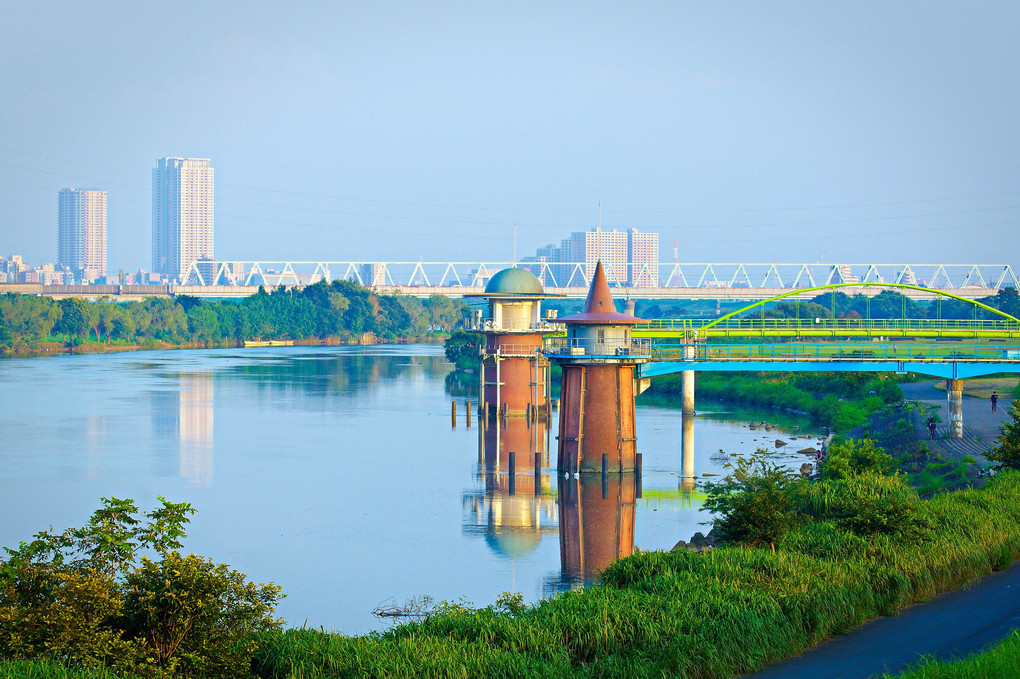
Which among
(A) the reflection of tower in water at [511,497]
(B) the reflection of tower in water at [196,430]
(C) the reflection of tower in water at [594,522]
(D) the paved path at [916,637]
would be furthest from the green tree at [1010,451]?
(B) the reflection of tower in water at [196,430]

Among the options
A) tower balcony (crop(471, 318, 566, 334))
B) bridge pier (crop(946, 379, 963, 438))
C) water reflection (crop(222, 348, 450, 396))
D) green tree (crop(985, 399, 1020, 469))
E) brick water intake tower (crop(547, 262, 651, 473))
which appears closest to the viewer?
green tree (crop(985, 399, 1020, 469))

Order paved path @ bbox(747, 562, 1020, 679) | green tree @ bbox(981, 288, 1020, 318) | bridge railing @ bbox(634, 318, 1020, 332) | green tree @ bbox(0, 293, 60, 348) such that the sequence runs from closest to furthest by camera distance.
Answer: paved path @ bbox(747, 562, 1020, 679) → bridge railing @ bbox(634, 318, 1020, 332) → green tree @ bbox(981, 288, 1020, 318) → green tree @ bbox(0, 293, 60, 348)

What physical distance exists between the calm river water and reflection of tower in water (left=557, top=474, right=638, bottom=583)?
0.08m

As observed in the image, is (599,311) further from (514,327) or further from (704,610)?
(704,610)

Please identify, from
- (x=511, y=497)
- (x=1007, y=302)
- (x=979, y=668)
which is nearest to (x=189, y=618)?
(x=979, y=668)

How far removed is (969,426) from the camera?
40.8m

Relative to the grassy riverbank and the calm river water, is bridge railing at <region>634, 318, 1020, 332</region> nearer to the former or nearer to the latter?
the calm river water

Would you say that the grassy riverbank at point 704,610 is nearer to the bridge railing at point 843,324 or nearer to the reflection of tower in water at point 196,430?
the reflection of tower in water at point 196,430

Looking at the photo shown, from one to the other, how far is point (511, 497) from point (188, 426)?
2146cm

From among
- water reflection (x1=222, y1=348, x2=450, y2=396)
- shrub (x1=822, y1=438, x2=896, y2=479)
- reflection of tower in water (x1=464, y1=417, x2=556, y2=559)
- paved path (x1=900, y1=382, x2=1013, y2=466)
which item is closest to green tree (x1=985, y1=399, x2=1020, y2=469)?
paved path (x1=900, y1=382, x2=1013, y2=466)

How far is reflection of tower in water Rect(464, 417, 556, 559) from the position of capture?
1165 inches

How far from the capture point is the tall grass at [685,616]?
48.4 feet

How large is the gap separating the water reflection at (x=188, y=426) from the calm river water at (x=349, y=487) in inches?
4.8

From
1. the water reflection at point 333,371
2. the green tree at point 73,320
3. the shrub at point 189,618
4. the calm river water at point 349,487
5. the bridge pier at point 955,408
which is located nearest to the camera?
the shrub at point 189,618
